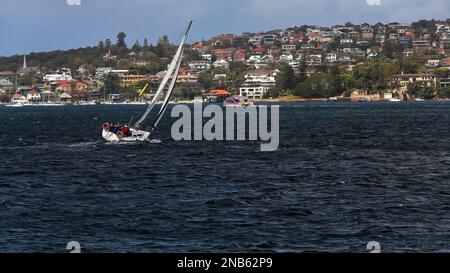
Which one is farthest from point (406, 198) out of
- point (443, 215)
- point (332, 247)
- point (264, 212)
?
point (332, 247)

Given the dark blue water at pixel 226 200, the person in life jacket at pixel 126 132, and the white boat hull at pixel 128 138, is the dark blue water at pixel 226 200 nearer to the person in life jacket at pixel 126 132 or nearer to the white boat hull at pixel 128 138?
the person in life jacket at pixel 126 132

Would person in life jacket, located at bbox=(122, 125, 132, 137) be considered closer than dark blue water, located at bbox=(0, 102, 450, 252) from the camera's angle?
No

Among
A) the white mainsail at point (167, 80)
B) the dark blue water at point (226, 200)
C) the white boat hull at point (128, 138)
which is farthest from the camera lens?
the white mainsail at point (167, 80)

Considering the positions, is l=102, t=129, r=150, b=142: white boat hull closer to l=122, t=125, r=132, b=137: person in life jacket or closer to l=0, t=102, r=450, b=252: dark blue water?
l=122, t=125, r=132, b=137: person in life jacket

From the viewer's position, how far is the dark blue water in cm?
2695

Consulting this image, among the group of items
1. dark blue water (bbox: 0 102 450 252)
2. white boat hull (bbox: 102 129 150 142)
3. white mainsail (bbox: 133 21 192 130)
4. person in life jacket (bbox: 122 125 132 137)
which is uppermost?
white mainsail (bbox: 133 21 192 130)

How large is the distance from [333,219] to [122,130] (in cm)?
5017

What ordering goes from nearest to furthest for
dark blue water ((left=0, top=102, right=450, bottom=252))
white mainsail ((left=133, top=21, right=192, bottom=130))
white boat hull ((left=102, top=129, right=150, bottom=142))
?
dark blue water ((left=0, top=102, right=450, bottom=252)) → white boat hull ((left=102, top=129, right=150, bottom=142)) → white mainsail ((left=133, top=21, right=192, bottom=130))

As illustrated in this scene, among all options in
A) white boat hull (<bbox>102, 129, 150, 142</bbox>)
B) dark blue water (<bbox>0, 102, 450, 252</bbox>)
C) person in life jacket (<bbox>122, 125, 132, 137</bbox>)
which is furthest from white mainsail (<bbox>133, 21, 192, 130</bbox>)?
dark blue water (<bbox>0, 102, 450, 252</bbox>)

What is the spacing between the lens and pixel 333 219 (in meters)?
31.0

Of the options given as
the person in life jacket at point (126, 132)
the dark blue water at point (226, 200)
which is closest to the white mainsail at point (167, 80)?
the person in life jacket at point (126, 132)

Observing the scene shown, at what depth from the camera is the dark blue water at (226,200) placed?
26953 mm

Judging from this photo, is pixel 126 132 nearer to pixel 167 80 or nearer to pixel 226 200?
pixel 167 80

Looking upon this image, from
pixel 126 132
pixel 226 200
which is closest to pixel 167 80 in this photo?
pixel 126 132
